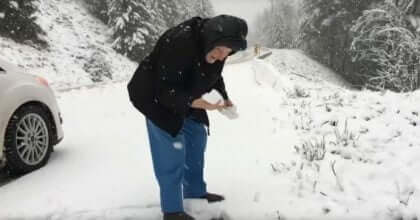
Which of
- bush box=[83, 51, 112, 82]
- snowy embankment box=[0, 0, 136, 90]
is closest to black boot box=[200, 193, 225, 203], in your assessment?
snowy embankment box=[0, 0, 136, 90]

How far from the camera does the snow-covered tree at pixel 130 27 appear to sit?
3059 centimetres

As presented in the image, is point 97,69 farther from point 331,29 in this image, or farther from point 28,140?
point 331,29

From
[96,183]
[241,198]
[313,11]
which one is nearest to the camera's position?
[241,198]

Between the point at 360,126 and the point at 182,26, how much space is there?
3.31m

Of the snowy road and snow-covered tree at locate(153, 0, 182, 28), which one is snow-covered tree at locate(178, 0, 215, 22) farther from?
the snowy road

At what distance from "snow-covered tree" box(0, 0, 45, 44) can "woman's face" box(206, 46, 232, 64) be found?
18.5m

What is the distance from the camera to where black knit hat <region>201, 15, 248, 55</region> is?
2.94m

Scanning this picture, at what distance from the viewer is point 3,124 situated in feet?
15.3

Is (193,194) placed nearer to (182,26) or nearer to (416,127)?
(182,26)

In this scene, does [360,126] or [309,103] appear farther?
[309,103]

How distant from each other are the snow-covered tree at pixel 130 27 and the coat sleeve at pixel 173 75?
2806 cm

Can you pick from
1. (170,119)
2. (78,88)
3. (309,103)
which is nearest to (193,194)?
(170,119)

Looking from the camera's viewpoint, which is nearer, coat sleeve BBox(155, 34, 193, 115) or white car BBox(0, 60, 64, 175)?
coat sleeve BBox(155, 34, 193, 115)

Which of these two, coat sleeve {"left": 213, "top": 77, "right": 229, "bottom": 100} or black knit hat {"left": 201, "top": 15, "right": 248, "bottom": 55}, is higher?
black knit hat {"left": 201, "top": 15, "right": 248, "bottom": 55}
